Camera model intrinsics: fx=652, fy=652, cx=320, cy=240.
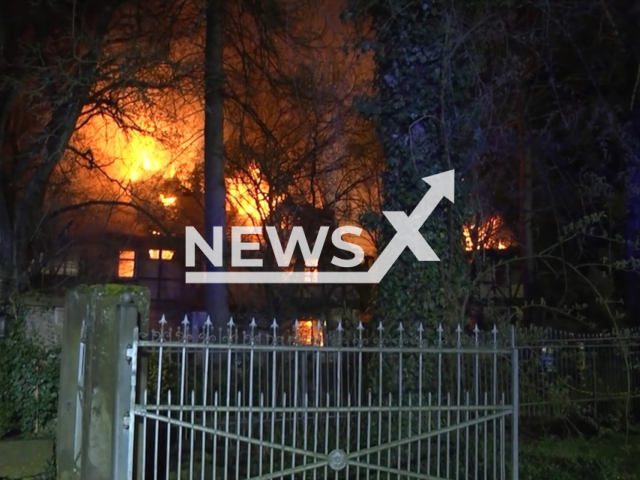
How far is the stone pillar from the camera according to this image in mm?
4227

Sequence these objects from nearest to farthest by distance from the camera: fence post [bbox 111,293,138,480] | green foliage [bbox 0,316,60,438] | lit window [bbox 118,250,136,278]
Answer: fence post [bbox 111,293,138,480] < green foliage [bbox 0,316,60,438] < lit window [bbox 118,250,136,278]

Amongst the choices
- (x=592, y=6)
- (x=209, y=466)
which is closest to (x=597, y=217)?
(x=592, y=6)

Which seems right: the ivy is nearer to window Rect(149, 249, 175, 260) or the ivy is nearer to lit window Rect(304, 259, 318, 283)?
lit window Rect(304, 259, 318, 283)

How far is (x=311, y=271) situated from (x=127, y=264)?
4.58 metres

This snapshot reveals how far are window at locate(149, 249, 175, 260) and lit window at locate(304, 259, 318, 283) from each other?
141 inches

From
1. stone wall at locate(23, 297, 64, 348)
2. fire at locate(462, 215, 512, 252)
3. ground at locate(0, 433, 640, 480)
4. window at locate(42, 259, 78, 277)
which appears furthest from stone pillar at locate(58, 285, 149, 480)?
window at locate(42, 259, 78, 277)

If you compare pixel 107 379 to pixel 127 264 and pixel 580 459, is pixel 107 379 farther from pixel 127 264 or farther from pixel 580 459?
pixel 127 264

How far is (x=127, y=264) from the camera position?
47.6 feet

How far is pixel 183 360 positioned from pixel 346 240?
8.18 meters

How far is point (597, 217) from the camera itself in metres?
7.19

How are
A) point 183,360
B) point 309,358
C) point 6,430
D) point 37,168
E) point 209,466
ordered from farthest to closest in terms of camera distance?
1. point 37,168
2. point 6,430
3. point 309,358
4. point 209,466
5. point 183,360

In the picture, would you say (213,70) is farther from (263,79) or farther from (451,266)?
(451,266)

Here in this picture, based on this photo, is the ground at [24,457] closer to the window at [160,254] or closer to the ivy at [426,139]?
the ivy at [426,139]

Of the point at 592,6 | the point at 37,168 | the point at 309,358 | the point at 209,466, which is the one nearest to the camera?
the point at 209,466
